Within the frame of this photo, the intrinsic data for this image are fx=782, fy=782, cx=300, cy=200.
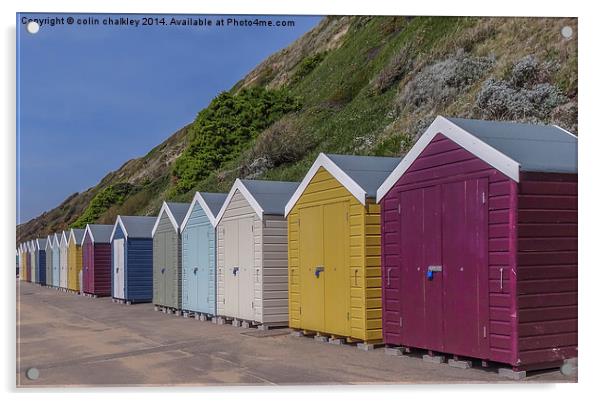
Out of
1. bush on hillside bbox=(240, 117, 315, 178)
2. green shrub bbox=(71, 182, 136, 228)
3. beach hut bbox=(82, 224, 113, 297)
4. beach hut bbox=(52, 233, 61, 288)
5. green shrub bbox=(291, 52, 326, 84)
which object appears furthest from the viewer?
beach hut bbox=(52, 233, 61, 288)

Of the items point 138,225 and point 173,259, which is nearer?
point 173,259

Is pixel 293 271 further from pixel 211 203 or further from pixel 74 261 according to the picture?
pixel 74 261

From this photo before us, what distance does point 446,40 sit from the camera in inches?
490

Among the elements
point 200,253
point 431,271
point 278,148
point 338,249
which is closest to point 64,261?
point 278,148

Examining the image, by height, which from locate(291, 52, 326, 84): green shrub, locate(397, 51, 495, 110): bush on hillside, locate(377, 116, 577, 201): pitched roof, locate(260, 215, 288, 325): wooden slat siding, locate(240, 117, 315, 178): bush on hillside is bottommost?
locate(260, 215, 288, 325): wooden slat siding

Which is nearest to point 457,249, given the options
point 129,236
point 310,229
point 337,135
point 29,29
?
point 310,229

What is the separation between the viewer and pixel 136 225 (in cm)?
2352

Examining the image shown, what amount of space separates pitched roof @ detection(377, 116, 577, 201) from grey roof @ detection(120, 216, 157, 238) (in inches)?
591

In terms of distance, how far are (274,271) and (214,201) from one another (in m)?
3.12

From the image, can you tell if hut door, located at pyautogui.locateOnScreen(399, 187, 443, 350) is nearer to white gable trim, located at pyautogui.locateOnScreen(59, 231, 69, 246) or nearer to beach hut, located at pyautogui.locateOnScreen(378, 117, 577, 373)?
beach hut, located at pyautogui.locateOnScreen(378, 117, 577, 373)

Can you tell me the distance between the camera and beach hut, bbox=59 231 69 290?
31203mm

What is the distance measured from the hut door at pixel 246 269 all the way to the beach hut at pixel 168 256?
151 inches

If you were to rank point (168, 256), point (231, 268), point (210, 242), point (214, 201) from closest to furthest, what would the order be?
point (231, 268), point (210, 242), point (214, 201), point (168, 256)

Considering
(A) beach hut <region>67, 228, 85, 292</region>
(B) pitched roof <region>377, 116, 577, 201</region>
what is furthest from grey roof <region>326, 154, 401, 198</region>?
(A) beach hut <region>67, 228, 85, 292</region>
